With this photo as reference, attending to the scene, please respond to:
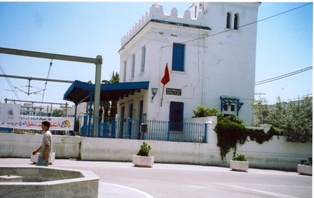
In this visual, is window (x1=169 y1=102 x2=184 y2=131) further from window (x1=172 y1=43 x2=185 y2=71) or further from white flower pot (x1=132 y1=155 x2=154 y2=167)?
white flower pot (x1=132 y1=155 x2=154 y2=167)

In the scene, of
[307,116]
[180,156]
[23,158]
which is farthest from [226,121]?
[23,158]

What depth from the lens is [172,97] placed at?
73.2 feet

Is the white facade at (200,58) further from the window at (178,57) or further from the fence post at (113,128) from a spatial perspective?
the fence post at (113,128)

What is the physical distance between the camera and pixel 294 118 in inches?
779

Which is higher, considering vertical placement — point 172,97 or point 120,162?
point 172,97

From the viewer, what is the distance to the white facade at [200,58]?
22.3m

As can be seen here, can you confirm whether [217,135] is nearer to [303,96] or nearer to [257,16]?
[303,96]

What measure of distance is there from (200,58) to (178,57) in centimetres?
161

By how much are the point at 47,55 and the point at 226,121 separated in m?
11.0

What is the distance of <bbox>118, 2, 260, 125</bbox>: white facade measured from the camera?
22.3 metres

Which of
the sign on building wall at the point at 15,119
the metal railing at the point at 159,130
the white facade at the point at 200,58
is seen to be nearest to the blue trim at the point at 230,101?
the white facade at the point at 200,58

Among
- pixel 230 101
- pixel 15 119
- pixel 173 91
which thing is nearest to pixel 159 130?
pixel 173 91

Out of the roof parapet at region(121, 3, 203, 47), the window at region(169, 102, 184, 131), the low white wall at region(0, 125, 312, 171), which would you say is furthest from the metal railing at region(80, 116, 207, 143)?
the roof parapet at region(121, 3, 203, 47)

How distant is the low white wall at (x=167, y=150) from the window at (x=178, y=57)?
5.48m
